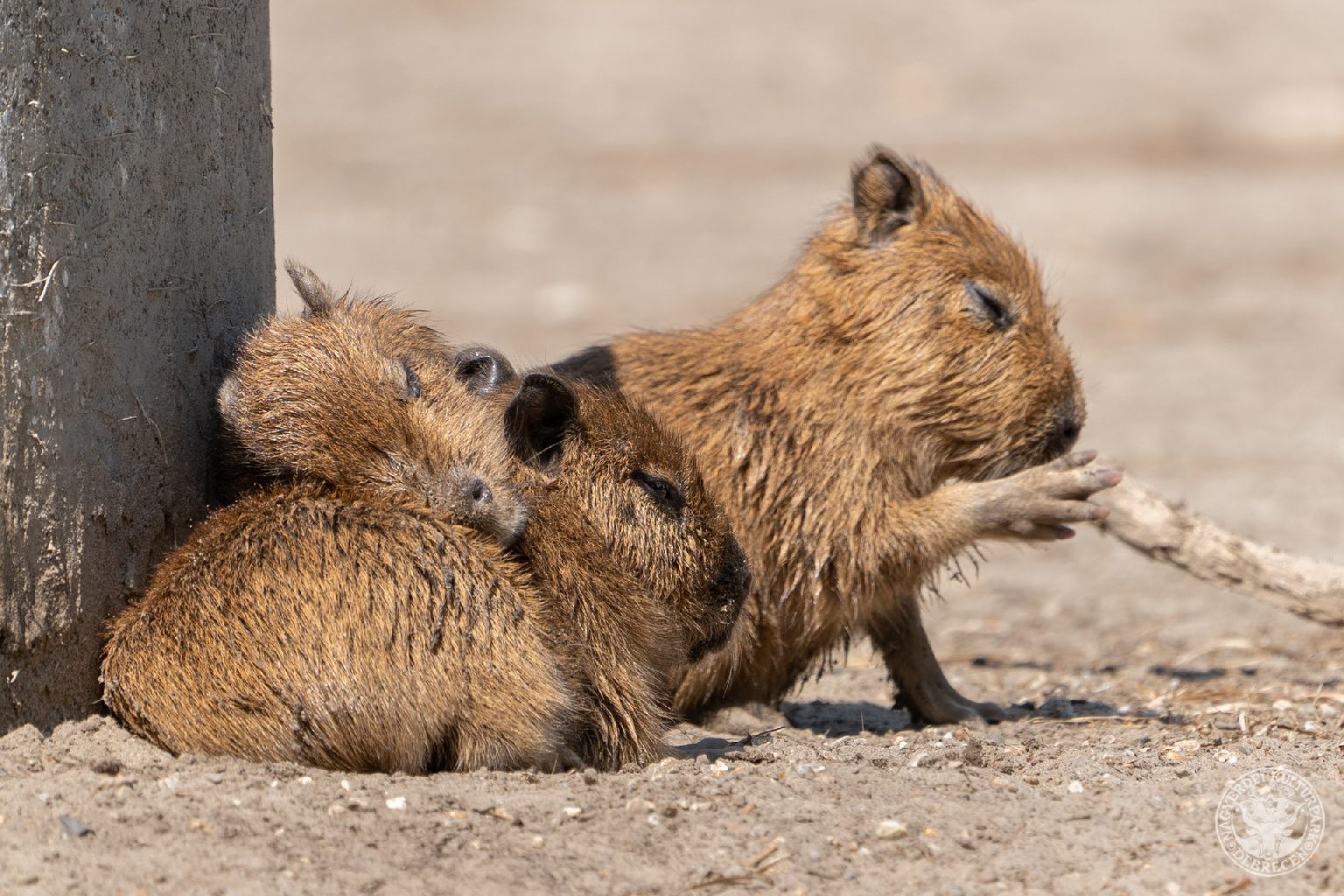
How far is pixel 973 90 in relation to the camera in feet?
74.2

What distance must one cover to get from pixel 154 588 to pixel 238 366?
1.98ft

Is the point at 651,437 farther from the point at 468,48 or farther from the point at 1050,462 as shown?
the point at 468,48

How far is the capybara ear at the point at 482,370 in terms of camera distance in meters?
4.43

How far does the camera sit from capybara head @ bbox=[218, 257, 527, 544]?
13.0ft

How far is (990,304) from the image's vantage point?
17.2 ft

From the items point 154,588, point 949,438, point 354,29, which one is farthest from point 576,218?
point 154,588

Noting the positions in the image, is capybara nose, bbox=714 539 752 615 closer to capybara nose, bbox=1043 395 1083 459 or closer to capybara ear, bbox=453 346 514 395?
capybara ear, bbox=453 346 514 395

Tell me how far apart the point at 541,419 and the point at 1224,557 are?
9.10 ft

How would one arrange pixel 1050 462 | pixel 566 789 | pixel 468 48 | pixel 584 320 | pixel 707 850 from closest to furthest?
pixel 707 850 → pixel 566 789 → pixel 1050 462 → pixel 584 320 → pixel 468 48

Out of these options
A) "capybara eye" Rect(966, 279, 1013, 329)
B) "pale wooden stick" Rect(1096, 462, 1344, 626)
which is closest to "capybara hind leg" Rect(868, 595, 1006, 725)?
"pale wooden stick" Rect(1096, 462, 1344, 626)

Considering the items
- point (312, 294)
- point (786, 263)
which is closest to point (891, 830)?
point (312, 294)

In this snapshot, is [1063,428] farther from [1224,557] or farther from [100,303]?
[100,303]
